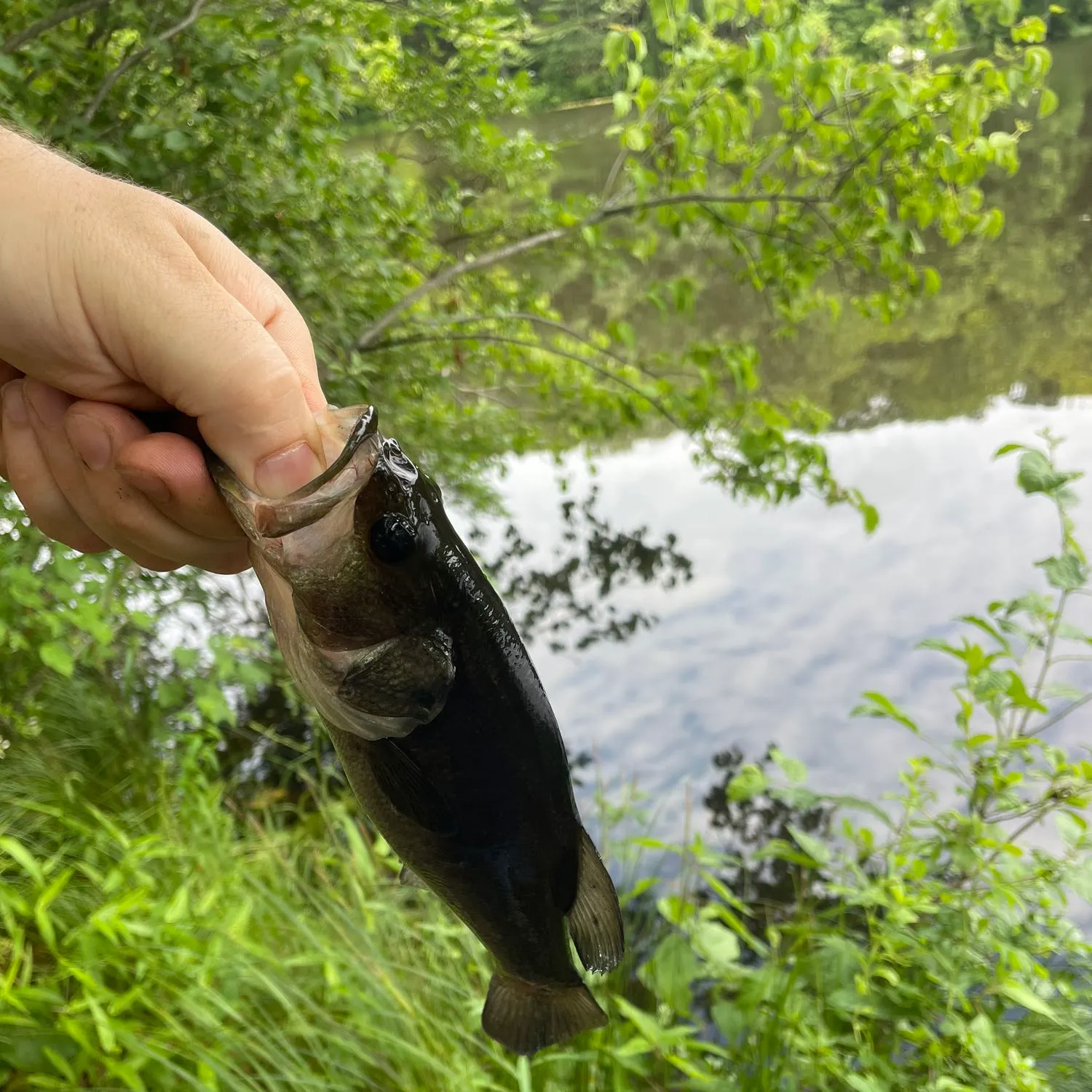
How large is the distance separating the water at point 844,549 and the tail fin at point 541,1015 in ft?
8.67

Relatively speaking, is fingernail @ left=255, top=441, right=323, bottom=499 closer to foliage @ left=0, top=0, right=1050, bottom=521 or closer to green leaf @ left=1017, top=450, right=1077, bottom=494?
foliage @ left=0, top=0, right=1050, bottom=521

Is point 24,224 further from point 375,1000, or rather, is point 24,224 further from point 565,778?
point 375,1000

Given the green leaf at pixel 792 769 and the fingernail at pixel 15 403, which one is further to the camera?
the green leaf at pixel 792 769

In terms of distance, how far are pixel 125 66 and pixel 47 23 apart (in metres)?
0.27

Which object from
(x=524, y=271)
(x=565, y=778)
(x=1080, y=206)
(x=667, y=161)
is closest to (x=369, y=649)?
(x=565, y=778)

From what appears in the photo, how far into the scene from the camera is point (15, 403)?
4.66 ft

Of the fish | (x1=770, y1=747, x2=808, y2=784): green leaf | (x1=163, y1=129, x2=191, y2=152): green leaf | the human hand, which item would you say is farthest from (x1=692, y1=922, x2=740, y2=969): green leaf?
(x1=163, y1=129, x2=191, y2=152): green leaf

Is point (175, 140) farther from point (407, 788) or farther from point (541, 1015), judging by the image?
point (541, 1015)

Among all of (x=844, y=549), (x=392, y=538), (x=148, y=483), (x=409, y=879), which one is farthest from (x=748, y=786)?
(x=844, y=549)

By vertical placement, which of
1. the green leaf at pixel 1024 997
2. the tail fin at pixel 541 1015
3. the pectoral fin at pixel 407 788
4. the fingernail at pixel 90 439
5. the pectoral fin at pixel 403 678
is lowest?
the green leaf at pixel 1024 997

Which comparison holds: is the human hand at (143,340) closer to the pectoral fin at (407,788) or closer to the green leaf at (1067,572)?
the pectoral fin at (407,788)

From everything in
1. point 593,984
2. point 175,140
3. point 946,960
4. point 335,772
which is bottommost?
point 335,772

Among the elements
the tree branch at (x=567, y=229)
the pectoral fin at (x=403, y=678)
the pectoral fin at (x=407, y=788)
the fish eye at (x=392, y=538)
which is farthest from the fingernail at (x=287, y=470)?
the tree branch at (x=567, y=229)

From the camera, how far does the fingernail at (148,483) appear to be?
3.95 ft
